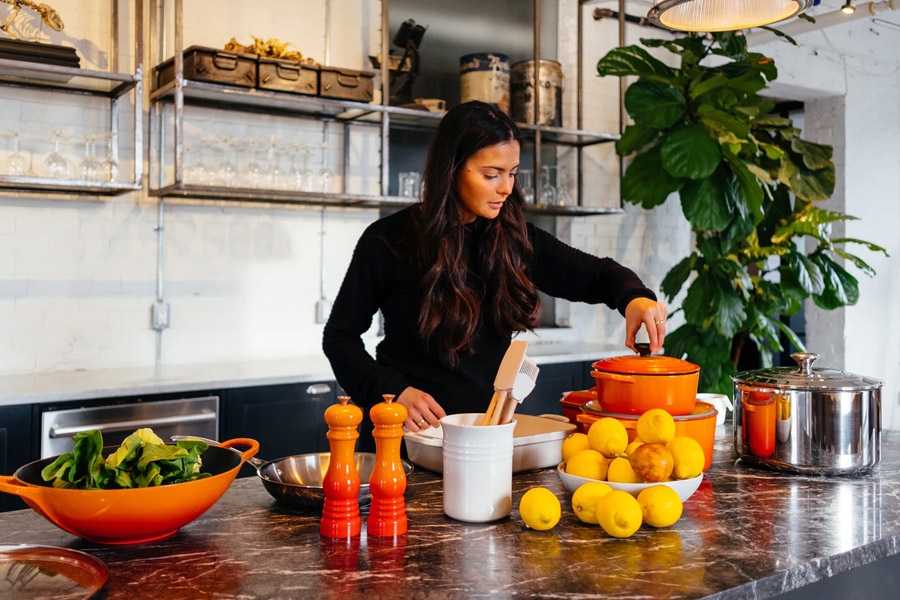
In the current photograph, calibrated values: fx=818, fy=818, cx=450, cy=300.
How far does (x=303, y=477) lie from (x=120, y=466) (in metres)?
0.38

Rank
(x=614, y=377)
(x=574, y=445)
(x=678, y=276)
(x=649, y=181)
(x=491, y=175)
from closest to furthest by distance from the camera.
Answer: (x=574, y=445)
(x=614, y=377)
(x=491, y=175)
(x=649, y=181)
(x=678, y=276)

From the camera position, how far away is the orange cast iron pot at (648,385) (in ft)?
5.20

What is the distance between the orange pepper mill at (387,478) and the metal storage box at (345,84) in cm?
263

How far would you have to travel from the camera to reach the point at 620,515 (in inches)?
49.9

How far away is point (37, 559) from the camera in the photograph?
1125mm

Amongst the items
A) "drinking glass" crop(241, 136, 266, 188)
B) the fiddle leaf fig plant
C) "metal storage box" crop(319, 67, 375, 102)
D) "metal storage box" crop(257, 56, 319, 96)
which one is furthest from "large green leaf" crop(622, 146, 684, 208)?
"drinking glass" crop(241, 136, 266, 188)

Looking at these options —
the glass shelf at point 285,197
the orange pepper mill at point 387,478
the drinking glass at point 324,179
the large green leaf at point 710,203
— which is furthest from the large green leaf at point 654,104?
the orange pepper mill at point 387,478

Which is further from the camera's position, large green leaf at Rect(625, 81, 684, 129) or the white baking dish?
large green leaf at Rect(625, 81, 684, 129)

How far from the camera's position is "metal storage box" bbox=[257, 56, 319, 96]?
3.49 m

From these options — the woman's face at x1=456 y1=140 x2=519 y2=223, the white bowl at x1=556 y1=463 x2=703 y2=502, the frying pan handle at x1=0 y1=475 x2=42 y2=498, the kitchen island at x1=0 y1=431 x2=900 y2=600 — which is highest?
the woman's face at x1=456 y1=140 x2=519 y2=223

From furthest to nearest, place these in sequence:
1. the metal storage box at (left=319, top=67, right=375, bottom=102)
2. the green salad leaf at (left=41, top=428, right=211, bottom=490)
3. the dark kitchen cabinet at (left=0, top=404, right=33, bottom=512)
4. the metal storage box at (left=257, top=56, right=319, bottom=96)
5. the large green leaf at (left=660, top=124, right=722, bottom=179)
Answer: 1. the large green leaf at (left=660, top=124, right=722, bottom=179)
2. the metal storage box at (left=319, top=67, right=375, bottom=102)
3. the metal storage box at (left=257, top=56, right=319, bottom=96)
4. the dark kitchen cabinet at (left=0, top=404, right=33, bottom=512)
5. the green salad leaf at (left=41, top=428, right=211, bottom=490)

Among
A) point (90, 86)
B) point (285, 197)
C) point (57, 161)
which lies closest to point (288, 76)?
point (285, 197)

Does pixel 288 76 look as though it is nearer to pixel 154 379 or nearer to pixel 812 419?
pixel 154 379

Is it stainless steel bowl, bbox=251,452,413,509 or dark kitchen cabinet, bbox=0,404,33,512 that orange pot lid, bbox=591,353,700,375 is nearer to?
stainless steel bowl, bbox=251,452,413,509
